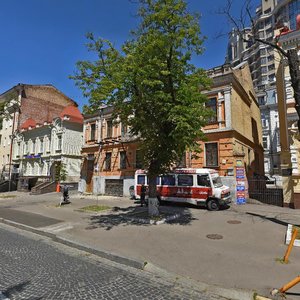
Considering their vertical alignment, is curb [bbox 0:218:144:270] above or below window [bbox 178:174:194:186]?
below

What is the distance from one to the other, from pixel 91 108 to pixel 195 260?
24.2ft

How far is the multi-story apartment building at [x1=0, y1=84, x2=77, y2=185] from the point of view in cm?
3784

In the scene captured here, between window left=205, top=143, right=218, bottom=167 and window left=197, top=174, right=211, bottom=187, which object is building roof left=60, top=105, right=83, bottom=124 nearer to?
window left=205, top=143, right=218, bottom=167

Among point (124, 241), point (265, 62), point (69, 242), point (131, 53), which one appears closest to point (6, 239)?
point (69, 242)

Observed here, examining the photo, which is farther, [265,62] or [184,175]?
[265,62]

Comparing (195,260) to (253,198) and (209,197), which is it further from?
(253,198)

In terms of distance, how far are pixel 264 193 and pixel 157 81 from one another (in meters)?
12.4

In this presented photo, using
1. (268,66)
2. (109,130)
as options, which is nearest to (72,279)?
(109,130)

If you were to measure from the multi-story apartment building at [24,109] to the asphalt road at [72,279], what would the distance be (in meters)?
31.9

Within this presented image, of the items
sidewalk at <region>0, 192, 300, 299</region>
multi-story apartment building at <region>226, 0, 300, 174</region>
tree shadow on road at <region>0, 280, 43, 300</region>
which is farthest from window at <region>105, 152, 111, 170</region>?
multi-story apartment building at <region>226, 0, 300, 174</region>

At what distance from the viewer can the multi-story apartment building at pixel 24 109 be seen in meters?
37.8

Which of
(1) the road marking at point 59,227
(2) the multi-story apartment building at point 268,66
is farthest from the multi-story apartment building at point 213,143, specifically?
(2) the multi-story apartment building at point 268,66

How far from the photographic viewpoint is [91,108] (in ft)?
35.9

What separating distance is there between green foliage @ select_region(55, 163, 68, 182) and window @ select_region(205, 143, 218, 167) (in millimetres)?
17480
